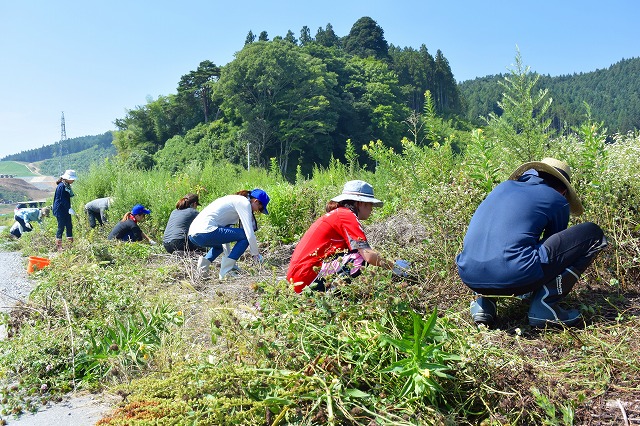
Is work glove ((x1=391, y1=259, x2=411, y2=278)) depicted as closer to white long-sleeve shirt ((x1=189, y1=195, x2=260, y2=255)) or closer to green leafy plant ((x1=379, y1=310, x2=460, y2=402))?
green leafy plant ((x1=379, y1=310, x2=460, y2=402))

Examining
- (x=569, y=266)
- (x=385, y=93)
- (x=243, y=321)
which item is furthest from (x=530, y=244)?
(x=385, y=93)

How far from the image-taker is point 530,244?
3262 mm

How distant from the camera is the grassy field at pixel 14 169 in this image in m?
143

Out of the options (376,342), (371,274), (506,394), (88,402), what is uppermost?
(371,274)

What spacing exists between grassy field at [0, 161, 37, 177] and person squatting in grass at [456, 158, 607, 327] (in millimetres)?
156550

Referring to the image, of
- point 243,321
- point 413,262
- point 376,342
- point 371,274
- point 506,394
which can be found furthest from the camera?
point 413,262

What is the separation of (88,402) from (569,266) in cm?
A: 302

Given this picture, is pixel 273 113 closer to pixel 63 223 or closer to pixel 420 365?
pixel 63 223

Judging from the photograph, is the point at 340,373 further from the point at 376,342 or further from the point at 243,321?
the point at 243,321

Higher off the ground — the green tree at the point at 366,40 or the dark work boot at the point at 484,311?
the green tree at the point at 366,40

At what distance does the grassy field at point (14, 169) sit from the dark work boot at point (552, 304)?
514 ft

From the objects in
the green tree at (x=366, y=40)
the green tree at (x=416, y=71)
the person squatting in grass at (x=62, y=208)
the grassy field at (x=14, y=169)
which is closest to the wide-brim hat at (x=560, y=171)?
the person squatting in grass at (x=62, y=208)

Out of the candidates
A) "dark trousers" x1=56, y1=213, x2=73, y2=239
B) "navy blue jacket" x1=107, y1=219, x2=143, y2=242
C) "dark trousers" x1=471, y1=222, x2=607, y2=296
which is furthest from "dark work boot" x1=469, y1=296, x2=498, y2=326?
"dark trousers" x1=56, y1=213, x2=73, y2=239

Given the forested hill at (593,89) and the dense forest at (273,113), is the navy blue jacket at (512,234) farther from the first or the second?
the forested hill at (593,89)
